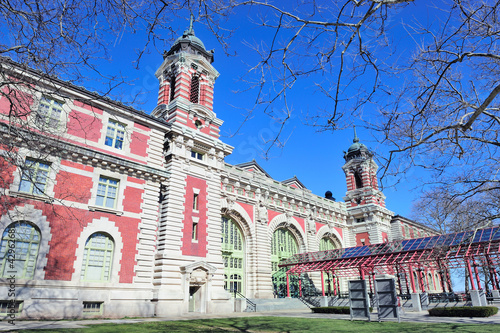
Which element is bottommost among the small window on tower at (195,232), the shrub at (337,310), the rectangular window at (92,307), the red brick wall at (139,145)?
the shrub at (337,310)

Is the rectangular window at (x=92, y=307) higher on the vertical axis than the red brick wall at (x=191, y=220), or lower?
lower

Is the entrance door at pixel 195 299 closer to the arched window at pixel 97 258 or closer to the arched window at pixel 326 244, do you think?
the arched window at pixel 97 258

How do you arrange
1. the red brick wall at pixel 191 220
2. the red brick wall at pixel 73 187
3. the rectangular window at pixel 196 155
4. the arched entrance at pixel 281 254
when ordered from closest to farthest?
the red brick wall at pixel 73 187 → the red brick wall at pixel 191 220 → the rectangular window at pixel 196 155 → the arched entrance at pixel 281 254

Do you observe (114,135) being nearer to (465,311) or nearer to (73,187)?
(73,187)

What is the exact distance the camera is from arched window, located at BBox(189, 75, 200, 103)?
29.3 meters

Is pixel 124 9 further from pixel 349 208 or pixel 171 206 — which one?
pixel 349 208

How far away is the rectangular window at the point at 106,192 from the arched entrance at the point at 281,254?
2054cm

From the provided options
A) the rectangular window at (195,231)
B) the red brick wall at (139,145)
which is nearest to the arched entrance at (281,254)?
the rectangular window at (195,231)

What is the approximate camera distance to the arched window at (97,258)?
17.7 meters

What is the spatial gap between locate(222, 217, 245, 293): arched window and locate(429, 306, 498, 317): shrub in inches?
662

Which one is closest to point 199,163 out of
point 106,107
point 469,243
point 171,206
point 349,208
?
point 171,206

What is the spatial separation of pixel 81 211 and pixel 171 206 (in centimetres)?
629

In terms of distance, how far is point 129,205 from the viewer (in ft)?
66.1

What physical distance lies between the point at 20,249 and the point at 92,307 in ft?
14.8
